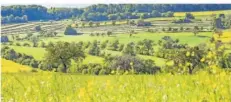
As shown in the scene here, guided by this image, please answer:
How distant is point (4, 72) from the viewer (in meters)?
3.82

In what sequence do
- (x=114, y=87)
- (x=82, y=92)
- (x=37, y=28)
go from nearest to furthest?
1. (x=82, y=92)
2. (x=114, y=87)
3. (x=37, y=28)

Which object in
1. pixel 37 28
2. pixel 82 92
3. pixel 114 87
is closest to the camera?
pixel 82 92

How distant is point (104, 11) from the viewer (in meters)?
3.95

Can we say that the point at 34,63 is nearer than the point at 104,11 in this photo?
Yes

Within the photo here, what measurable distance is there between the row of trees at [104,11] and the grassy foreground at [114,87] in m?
0.57

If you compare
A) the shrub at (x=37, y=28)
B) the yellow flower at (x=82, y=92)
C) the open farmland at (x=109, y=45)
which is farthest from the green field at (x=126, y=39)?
the yellow flower at (x=82, y=92)

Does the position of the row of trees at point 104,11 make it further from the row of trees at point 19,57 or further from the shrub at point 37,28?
the row of trees at point 19,57

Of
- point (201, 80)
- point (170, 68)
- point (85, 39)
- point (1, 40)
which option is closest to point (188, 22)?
point (170, 68)

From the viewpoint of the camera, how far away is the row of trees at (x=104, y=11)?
3.83 m

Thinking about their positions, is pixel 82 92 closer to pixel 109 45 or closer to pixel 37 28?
pixel 109 45

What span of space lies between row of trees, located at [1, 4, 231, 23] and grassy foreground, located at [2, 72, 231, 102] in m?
0.57

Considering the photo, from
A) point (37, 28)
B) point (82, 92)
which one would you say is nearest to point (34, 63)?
point (37, 28)

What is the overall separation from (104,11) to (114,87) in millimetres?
812

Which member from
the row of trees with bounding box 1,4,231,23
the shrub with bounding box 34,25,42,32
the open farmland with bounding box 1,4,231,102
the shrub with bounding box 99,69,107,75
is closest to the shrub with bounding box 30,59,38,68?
the open farmland with bounding box 1,4,231,102
